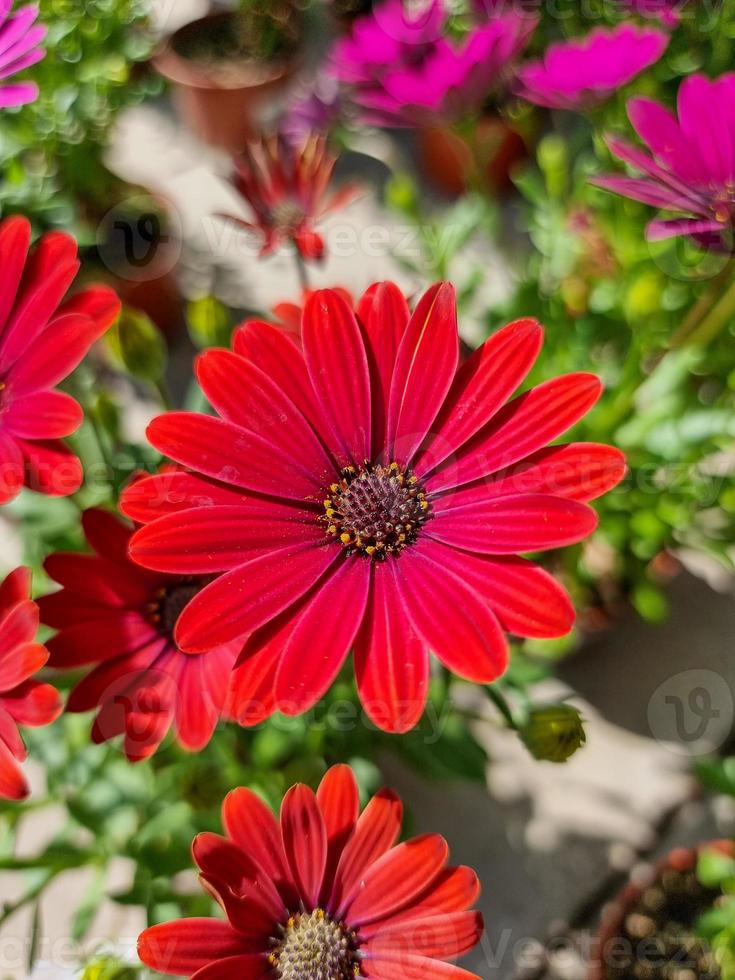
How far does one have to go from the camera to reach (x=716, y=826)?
2.75 ft

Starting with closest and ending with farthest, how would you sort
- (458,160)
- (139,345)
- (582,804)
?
(139,345)
(582,804)
(458,160)

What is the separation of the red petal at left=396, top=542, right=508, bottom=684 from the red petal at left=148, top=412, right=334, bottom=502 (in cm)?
8

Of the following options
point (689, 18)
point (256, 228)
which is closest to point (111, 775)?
point (256, 228)

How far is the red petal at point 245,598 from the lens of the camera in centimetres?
37

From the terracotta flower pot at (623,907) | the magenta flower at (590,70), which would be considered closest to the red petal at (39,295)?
the magenta flower at (590,70)

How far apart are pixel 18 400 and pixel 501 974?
2.21ft

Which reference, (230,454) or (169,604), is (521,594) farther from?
(169,604)

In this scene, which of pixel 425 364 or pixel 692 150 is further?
pixel 692 150

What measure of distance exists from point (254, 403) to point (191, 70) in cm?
142

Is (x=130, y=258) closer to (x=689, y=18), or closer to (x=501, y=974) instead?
(x=689, y=18)

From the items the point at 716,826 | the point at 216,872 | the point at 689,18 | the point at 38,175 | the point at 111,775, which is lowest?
the point at 716,826

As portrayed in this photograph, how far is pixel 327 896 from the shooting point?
464 millimetres

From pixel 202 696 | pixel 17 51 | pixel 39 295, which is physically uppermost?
pixel 17 51

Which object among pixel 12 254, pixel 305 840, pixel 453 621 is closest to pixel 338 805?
pixel 305 840
